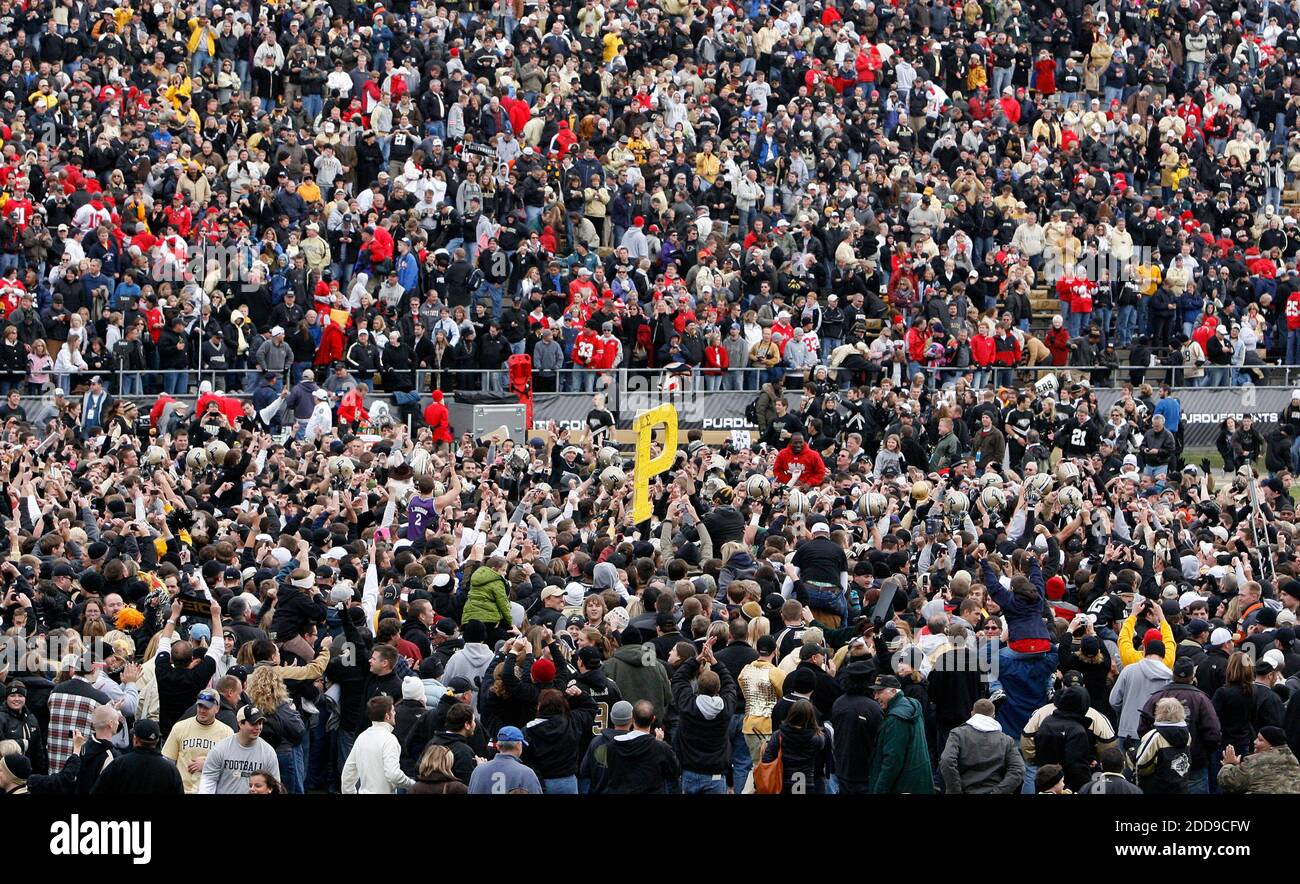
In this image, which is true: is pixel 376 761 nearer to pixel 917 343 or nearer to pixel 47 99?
pixel 917 343

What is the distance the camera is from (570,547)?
17156 mm

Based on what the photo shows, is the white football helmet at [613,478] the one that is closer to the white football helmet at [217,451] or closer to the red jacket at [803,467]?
the red jacket at [803,467]

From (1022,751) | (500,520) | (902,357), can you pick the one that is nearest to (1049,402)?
(902,357)

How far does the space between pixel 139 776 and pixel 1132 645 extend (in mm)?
6734

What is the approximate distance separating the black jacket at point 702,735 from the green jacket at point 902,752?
35.2 inches

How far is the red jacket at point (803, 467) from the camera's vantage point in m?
22.3

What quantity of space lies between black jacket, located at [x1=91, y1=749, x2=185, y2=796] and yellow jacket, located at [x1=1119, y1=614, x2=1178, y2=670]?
647 cm

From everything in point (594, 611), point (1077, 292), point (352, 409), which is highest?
point (1077, 292)

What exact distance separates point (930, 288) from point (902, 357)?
2294mm

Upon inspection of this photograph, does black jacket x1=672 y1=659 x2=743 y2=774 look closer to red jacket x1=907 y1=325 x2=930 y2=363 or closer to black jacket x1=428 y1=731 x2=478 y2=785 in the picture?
black jacket x1=428 y1=731 x2=478 y2=785

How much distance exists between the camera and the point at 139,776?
10516 mm

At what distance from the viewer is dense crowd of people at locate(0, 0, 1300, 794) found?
12.4 meters

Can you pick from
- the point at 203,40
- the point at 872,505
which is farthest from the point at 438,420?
the point at 203,40
